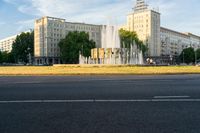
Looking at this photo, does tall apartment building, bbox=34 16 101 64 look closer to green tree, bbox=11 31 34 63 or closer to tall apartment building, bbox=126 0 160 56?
green tree, bbox=11 31 34 63

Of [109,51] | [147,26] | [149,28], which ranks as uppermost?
[147,26]

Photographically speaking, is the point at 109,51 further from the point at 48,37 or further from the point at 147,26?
the point at 147,26

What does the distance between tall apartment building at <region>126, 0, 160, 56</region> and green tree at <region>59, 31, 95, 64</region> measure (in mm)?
52550

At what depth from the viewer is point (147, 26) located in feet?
538

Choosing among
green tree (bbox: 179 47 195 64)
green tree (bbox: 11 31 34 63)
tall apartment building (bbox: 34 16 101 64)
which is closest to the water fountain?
green tree (bbox: 11 31 34 63)

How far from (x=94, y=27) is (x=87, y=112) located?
6761 inches

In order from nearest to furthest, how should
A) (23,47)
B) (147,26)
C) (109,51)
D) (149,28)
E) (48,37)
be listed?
(109,51)
(23,47)
(48,37)
(149,28)
(147,26)

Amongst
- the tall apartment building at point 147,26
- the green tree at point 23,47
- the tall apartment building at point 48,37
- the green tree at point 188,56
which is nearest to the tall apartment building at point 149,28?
the tall apartment building at point 147,26

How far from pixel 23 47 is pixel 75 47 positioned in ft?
149

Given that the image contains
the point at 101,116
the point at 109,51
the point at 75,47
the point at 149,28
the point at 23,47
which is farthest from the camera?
the point at 149,28

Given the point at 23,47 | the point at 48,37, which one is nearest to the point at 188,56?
the point at 48,37

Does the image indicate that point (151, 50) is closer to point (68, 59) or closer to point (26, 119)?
point (68, 59)

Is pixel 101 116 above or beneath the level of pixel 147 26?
beneath

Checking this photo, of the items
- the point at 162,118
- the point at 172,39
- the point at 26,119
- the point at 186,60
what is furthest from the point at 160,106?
the point at 172,39
